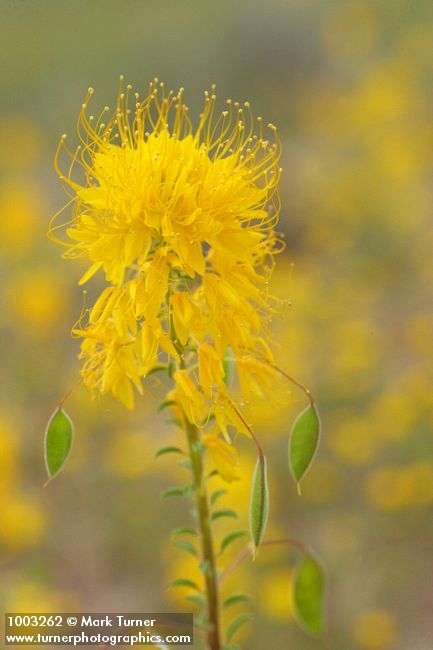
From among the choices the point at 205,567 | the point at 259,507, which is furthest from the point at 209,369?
the point at 205,567

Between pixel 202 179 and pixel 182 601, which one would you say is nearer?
pixel 202 179

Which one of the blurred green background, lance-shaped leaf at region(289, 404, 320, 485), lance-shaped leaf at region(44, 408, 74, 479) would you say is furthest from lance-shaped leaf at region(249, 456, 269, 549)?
the blurred green background

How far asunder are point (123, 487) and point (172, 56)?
25.7 feet

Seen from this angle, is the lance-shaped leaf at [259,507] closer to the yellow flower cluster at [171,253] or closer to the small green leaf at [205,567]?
the yellow flower cluster at [171,253]

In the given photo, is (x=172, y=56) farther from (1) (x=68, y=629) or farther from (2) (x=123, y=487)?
(1) (x=68, y=629)

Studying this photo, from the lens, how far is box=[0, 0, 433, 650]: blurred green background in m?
4.00

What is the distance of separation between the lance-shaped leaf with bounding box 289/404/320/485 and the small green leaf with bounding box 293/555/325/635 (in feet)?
1.87

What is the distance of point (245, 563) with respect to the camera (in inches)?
155

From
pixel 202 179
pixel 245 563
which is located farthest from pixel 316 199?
pixel 202 179

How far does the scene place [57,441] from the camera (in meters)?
1.83

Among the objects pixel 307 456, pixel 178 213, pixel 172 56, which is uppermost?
pixel 172 56

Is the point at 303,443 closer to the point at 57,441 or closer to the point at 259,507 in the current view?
the point at 259,507

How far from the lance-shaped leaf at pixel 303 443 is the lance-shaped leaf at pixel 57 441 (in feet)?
1.89

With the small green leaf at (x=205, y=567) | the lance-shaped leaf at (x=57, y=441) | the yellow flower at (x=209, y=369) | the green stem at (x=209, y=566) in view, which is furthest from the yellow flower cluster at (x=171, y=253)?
the small green leaf at (x=205, y=567)
